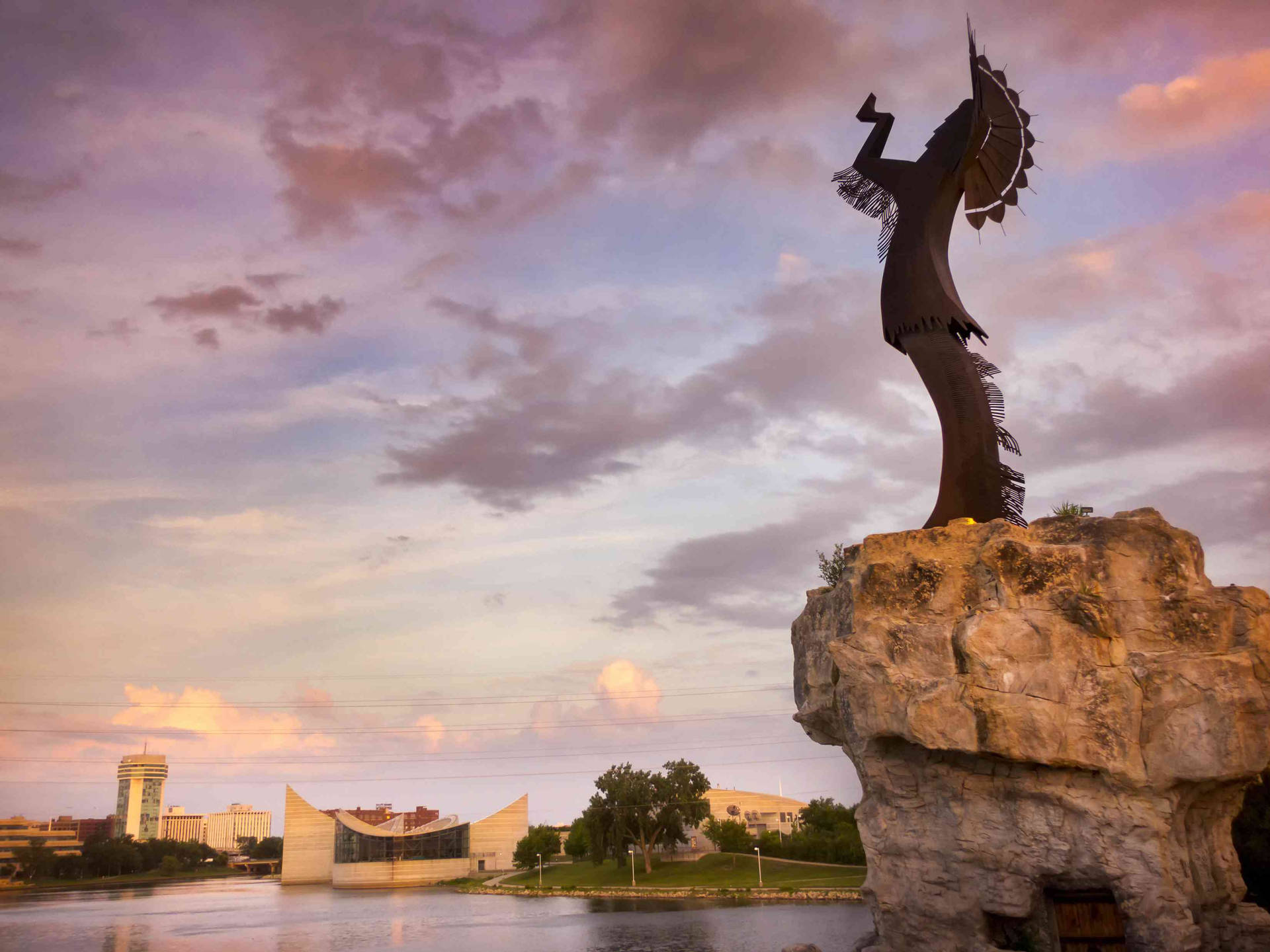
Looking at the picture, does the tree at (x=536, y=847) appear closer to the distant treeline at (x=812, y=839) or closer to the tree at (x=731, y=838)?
the distant treeline at (x=812, y=839)

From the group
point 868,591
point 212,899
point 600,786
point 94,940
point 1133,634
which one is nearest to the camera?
point 1133,634

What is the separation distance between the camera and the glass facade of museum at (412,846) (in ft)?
367

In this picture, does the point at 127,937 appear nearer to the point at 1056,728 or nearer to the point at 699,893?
the point at 699,893

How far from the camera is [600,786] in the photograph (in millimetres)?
78875

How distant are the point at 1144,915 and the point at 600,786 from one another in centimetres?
6293

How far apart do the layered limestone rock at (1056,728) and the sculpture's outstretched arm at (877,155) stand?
1039 centimetres

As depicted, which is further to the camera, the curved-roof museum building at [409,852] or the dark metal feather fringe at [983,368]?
the curved-roof museum building at [409,852]

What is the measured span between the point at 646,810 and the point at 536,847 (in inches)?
1041

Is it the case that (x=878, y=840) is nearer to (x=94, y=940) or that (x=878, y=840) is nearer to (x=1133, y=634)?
(x=1133, y=634)

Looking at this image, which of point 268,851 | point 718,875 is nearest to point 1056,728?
point 718,875

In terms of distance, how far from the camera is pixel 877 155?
1124 inches

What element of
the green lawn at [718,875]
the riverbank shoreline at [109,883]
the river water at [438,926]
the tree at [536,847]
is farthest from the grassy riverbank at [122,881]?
the green lawn at [718,875]

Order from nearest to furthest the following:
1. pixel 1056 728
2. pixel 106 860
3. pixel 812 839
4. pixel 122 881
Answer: pixel 1056 728, pixel 812 839, pixel 122 881, pixel 106 860

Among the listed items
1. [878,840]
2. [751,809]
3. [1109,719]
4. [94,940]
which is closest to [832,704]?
[878,840]
